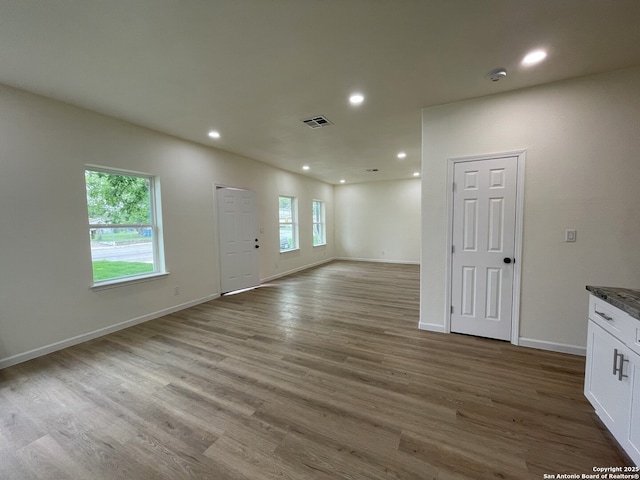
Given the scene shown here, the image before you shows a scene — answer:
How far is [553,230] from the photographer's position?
2691mm

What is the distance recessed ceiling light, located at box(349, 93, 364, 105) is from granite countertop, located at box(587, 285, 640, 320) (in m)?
2.64

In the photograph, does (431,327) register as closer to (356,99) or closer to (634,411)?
(634,411)

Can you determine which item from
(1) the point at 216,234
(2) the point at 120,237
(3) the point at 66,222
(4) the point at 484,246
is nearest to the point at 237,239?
(1) the point at 216,234

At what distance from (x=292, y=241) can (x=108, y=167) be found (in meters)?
4.49

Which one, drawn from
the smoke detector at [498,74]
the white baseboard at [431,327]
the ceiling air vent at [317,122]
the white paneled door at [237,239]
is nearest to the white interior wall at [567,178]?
the smoke detector at [498,74]

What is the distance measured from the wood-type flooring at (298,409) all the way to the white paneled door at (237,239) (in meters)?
1.88

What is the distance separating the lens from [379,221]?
8.64 meters

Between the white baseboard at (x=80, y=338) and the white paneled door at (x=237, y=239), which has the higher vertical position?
the white paneled door at (x=237, y=239)

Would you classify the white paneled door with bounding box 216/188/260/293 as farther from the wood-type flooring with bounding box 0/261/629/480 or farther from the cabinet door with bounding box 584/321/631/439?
→ the cabinet door with bounding box 584/321/631/439

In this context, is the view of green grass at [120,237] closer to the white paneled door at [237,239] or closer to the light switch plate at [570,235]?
the white paneled door at [237,239]

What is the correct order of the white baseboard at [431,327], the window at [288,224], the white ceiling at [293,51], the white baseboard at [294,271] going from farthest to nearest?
the window at [288,224] → the white baseboard at [294,271] → the white baseboard at [431,327] → the white ceiling at [293,51]

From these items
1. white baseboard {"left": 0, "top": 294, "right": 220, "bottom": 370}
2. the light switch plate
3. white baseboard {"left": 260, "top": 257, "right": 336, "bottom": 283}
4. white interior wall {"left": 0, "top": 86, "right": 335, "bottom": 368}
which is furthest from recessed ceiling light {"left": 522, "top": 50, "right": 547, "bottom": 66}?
white baseboard {"left": 260, "top": 257, "right": 336, "bottom": 283}

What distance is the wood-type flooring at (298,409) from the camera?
1.50m

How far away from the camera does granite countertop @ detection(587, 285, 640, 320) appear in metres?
1.40
